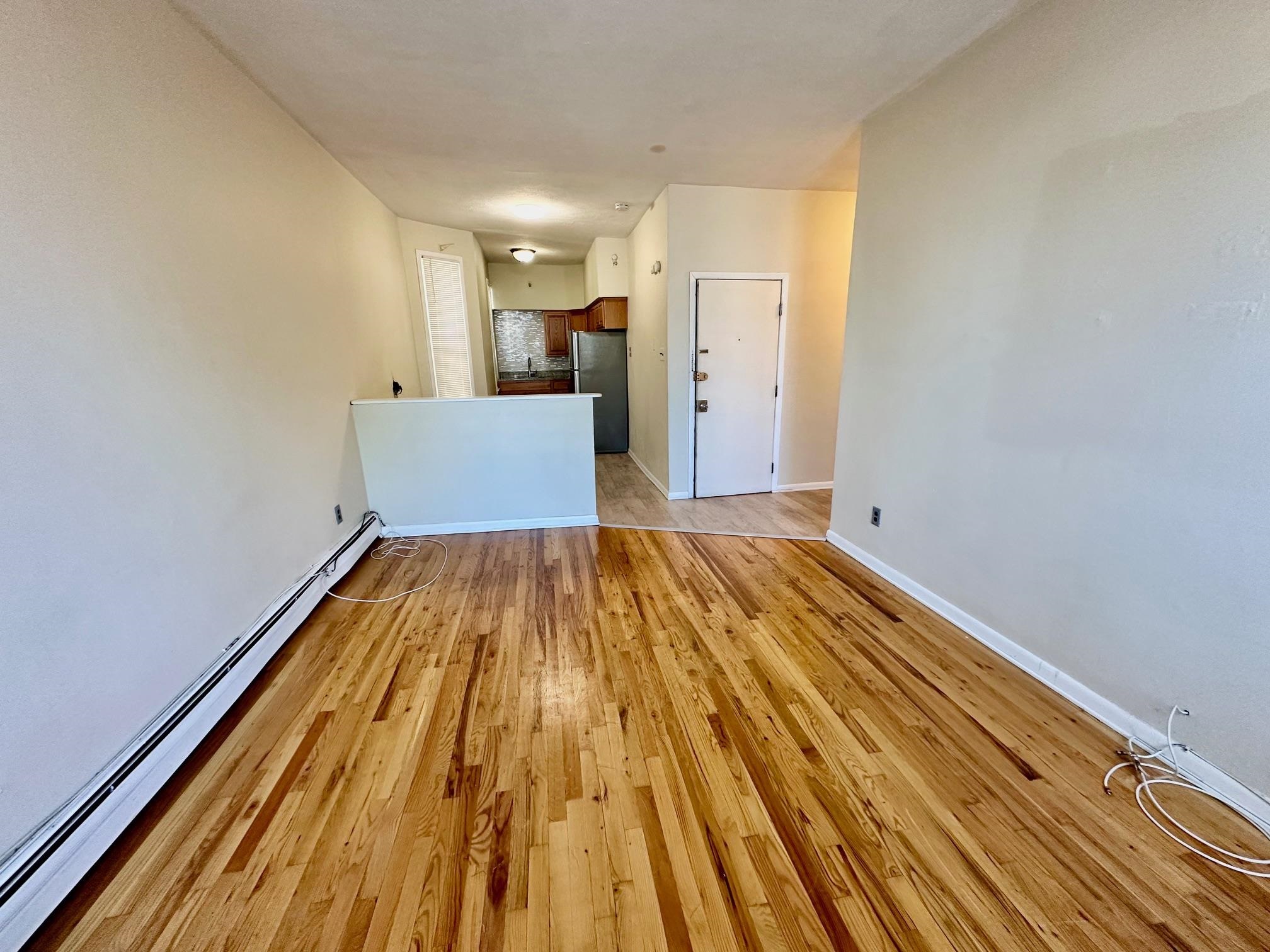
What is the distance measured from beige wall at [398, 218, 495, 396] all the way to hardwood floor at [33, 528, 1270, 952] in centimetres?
341

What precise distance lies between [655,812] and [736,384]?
345 centimetres

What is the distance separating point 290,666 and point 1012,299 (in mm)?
3466

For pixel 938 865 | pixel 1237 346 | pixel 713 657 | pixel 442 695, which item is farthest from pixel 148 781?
pixel 1237 346

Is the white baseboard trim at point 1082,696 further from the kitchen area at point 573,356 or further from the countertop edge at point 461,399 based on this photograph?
the kitchen area at point 573,356

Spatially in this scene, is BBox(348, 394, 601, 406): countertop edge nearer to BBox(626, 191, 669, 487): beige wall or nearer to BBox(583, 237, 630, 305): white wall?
BBox(626, 191, 669, 487): beige wall

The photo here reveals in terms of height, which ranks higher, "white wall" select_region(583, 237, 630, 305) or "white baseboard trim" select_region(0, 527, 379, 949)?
"white wall" select_region(583, 237, 630, 305)

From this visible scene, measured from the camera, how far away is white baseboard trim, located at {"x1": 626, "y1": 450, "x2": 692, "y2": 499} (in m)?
4.36

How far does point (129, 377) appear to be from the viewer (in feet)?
4.94

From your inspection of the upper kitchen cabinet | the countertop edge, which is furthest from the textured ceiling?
the upper kitchen cabinet

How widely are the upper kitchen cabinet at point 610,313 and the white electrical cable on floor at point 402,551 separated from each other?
348 cm

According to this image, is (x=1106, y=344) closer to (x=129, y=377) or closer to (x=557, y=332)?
(x=129, y=377)

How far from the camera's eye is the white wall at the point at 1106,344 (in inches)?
51.3

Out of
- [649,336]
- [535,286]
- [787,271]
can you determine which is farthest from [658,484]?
[535,286]

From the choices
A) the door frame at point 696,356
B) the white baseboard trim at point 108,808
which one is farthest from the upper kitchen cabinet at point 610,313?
the white baseboard trim at point 108,808
